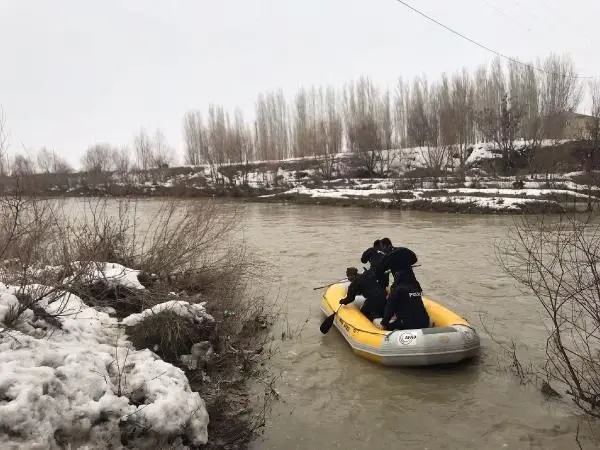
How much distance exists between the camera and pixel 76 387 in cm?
351

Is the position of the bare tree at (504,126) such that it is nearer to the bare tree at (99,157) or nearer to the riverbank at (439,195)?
the riverbank at (439,195)

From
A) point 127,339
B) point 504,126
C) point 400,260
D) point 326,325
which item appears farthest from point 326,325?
point 504,126

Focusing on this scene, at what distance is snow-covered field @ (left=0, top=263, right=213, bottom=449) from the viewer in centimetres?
313

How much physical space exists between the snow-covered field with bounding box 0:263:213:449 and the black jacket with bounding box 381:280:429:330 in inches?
114

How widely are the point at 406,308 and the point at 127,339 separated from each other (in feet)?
11.0

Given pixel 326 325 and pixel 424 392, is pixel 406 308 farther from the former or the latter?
pixel 326 325

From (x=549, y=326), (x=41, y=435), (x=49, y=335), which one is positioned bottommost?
(x=549, y=326)

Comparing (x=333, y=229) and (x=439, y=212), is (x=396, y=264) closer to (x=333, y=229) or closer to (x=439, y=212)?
(x=333, y=229)

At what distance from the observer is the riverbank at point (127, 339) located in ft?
11.0

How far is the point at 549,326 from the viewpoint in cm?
684

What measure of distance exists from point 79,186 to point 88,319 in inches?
1616

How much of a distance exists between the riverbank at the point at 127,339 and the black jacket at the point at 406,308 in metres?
1.80

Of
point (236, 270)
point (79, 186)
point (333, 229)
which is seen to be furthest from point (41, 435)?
point (79, 186)

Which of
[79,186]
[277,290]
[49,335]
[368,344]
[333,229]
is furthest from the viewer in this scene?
[79,186]
